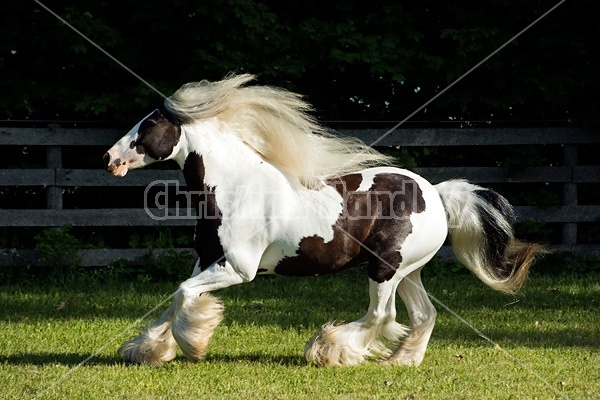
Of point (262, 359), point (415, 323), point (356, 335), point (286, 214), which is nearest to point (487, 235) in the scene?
point (415, 323)

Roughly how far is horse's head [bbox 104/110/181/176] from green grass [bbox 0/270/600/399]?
1.37 metres

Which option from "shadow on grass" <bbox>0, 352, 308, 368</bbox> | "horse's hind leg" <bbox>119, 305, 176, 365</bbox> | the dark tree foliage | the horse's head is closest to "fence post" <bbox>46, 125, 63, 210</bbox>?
the dark tree foliage

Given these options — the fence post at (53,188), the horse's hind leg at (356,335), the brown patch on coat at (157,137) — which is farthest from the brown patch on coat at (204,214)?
the fence post at (53,188)

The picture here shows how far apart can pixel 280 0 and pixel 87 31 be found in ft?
7.53

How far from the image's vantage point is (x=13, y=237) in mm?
9477

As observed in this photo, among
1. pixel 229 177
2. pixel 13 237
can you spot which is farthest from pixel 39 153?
pixel 229 177

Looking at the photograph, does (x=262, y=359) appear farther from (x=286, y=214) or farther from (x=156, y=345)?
(x=286, y=214)

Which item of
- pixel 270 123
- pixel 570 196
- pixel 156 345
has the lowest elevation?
pixel 156 345

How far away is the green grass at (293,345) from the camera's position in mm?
5188

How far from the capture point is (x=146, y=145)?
18.7ft

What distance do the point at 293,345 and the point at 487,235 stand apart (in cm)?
168

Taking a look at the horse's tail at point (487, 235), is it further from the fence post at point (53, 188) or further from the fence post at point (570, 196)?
the fence post at point (53, 188)

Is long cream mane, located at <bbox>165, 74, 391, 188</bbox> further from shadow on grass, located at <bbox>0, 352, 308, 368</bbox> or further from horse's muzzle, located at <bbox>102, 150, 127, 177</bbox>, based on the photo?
shadow on grass, located at <bbox>0, 352, 308, 368</bbox>

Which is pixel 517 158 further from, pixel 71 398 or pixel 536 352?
pixel 71 398
